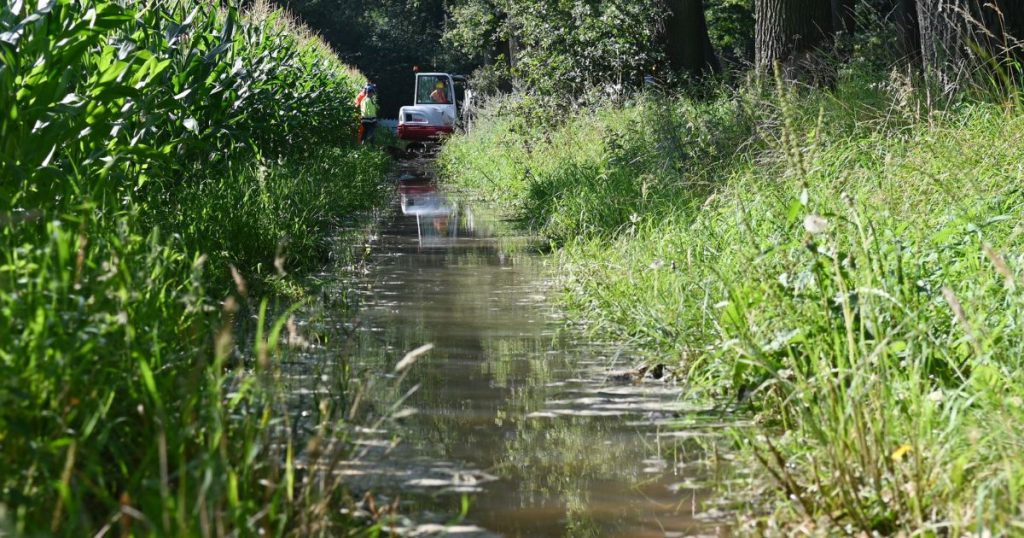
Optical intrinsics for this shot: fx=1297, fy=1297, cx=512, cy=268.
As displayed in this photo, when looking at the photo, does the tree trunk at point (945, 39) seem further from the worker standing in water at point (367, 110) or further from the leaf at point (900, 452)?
the worker standing in water at point (367, 110)

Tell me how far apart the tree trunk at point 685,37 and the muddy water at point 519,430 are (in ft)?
39.6

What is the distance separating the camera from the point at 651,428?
483 cm

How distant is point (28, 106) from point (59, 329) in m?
2.92

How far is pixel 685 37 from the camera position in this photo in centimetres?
1962

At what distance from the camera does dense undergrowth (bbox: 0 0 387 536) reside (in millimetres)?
2996

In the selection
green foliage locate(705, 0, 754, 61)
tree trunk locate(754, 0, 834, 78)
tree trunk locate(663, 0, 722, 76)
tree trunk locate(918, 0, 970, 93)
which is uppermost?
green foliage locate(705, 0, 754, 61)

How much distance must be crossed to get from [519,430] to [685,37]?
614 inches

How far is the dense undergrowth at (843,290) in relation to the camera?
138 inches

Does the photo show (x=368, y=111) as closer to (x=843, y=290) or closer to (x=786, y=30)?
(x=786, y=30)

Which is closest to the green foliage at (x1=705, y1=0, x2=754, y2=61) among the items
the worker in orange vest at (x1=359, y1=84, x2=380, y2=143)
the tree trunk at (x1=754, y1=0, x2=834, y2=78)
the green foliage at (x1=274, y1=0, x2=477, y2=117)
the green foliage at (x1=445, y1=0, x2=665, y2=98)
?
the worker in orange vest at (x1=359, y1=84, x2=380, y2=143)

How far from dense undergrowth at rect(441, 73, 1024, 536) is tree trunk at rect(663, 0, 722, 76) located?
788 cm

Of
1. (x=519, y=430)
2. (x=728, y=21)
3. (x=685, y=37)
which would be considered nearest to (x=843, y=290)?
(x=519, y=430)

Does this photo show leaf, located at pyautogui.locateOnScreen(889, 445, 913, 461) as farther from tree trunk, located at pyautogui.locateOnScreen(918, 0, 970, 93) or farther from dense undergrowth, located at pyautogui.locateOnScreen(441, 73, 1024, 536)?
tree trunk, located at pyautogui.locateOnScreen(918, 0, 970, 93)

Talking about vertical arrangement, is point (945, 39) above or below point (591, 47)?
below
